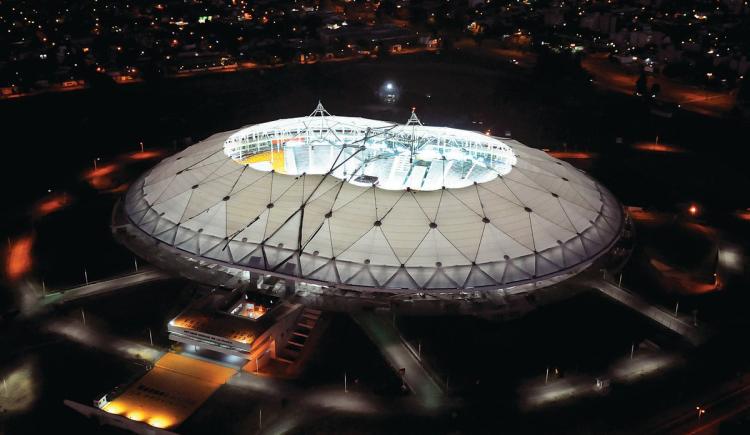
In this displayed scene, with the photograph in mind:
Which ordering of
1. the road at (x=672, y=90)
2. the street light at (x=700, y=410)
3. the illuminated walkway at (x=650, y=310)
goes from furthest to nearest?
the road at (x=672, y=90) < the illuminated walkway at (x=650, y=310) < the street light at (x=700, y=410)

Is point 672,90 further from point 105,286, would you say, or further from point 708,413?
point 105,286

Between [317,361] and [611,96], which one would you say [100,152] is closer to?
[317,361]

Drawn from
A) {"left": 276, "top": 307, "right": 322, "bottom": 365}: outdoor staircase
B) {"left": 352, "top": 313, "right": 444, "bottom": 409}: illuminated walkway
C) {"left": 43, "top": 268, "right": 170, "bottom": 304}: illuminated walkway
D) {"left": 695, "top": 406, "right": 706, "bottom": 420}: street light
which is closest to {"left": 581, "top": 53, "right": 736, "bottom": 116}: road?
{"left": 695, "top": 406, "right": 706, "bottom": 420}: street light

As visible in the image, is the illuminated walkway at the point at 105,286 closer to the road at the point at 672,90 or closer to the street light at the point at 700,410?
the street light at the point at 700,410

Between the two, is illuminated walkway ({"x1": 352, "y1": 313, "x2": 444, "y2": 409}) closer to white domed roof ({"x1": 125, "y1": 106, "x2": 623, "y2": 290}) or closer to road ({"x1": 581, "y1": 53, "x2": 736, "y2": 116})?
white domed roof ({"x1": 125, "y1": 106, "x2": 623, "y2": 290})

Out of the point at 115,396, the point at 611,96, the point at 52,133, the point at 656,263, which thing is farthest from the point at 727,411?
the point at 52,133

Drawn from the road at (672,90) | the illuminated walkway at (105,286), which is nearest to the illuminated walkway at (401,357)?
the illuminated walkway at (105,286)
